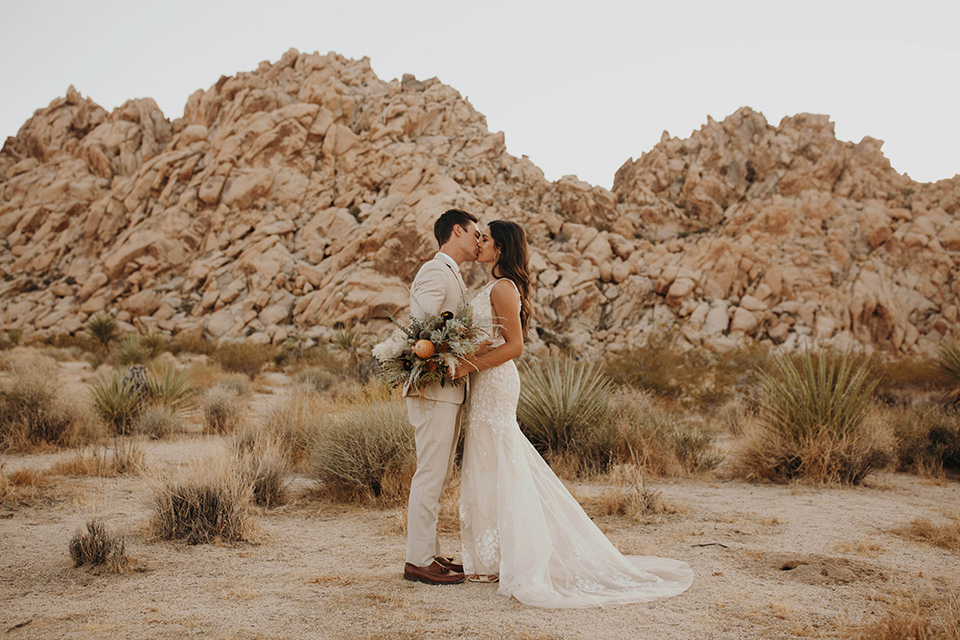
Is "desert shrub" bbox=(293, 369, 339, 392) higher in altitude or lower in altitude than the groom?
lower

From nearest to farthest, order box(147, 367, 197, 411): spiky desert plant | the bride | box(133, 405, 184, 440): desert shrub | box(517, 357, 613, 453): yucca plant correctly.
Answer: the bride, box(517, 357, 613, 453): yucca plant, box(133, 405, 184, 440): desert shrub, box(147, 367, 197, 411): spiky desert plant

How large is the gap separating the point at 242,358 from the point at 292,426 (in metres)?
16.5

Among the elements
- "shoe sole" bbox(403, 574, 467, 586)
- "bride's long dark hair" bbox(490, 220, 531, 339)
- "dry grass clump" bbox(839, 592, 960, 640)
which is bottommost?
"shoe sole" bbox(403, 574, 467, 586)

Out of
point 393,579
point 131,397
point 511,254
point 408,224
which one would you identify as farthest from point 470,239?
point 408,224

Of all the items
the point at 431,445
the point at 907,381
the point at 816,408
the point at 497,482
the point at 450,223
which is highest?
the point at 450,223

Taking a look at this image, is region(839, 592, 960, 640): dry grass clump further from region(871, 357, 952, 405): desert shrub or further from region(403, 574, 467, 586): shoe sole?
region(871, 357, 952, 405): desert shrub

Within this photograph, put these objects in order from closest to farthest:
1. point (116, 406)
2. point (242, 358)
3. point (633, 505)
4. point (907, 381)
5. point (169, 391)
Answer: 1. point (633, 505)
2. point (116, 406)
3. point (169, 391)
4. point (907, 381)
5. point (242, 358)

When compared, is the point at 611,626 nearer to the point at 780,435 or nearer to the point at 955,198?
the point at 780,435

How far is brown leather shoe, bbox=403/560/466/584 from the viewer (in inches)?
157

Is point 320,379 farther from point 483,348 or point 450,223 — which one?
point 483,348

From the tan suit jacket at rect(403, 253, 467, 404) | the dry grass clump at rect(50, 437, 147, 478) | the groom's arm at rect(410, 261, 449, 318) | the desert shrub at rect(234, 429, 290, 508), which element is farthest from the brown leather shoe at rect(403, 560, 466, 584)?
the dry grass clump at rect(50, 437, 147, 478)

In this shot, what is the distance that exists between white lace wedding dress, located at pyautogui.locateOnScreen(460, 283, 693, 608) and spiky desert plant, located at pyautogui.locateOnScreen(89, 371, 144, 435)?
8369 millimetres

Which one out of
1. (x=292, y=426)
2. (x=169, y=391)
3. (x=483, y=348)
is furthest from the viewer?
(x=169, y=391)

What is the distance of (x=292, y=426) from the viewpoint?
28.6 ft
